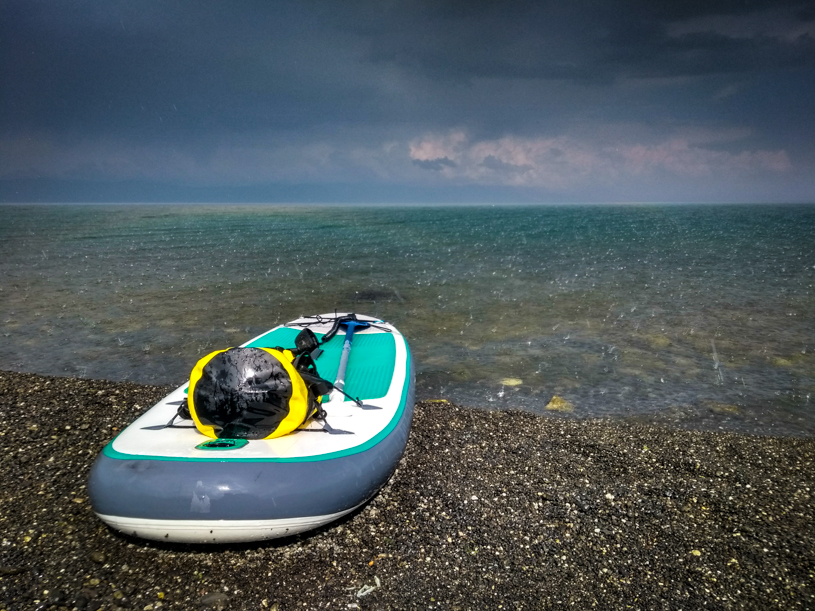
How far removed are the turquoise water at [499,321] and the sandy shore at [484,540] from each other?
304 cm

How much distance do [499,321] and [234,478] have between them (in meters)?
13.1

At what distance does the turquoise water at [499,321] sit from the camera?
410 inches

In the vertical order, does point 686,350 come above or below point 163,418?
below

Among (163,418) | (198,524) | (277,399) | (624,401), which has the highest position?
(277,399)

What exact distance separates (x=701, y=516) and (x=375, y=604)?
359 centimetres

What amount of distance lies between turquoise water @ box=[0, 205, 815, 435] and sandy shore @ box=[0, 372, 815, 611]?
3044mm

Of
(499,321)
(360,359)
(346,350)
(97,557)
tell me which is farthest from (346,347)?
(499,321)

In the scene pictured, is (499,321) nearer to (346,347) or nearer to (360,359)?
(346,347)

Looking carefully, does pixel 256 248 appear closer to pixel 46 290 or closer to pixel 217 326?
pixel 46 290

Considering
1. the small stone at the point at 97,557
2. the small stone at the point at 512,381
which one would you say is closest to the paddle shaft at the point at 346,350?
the small stone at the point at 97,557

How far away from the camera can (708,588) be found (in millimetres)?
4383

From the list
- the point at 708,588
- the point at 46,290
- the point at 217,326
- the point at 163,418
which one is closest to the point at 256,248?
the point at 46,290

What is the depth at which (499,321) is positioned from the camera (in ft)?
54.3

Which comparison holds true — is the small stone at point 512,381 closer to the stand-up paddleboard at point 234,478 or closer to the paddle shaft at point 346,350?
the paddle shaft at point 346,350
